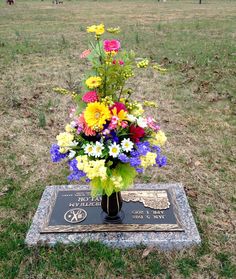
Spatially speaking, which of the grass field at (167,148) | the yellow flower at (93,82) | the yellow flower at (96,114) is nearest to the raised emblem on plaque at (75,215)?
the grass field at (167,148)

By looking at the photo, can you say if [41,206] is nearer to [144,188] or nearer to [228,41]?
[144,188]

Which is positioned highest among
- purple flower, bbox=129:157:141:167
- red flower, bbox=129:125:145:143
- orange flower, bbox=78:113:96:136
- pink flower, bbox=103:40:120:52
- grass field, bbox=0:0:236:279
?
pink flower, bbox=103:40:120:52

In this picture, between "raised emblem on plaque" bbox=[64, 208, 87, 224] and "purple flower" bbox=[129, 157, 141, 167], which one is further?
"raised emblem on plaque" bbox=[64, 208, 87, 224]

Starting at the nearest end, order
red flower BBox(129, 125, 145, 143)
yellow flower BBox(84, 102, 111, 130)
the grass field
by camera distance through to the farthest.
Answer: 1. yellow flower BBox(84, 102, 111, 130)
2. red flower BBox(129, 125, 145, 143)
3. the grass field

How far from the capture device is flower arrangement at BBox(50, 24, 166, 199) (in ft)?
8.83

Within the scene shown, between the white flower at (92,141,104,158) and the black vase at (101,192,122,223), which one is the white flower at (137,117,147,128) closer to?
the white flower at (92,141,104,158)

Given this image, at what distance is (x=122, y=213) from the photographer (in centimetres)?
361

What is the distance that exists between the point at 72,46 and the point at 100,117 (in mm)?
9431

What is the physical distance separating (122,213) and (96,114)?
1.36 m

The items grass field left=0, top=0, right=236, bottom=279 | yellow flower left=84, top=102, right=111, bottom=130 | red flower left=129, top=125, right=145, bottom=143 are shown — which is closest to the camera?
yellow flower left=84, top=102, right=111, bottom=130

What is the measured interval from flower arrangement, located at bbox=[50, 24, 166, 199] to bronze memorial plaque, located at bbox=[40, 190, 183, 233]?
69cm

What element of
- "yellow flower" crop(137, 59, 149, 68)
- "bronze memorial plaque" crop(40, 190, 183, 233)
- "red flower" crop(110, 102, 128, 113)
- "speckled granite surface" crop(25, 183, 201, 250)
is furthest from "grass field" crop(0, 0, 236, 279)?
"yellow flower" crop(137, 59, 149, 68)

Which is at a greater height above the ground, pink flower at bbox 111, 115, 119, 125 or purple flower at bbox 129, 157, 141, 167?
pink flower at bbox 111, 115, 119, 125

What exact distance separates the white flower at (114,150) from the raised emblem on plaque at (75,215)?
1.12 meters
